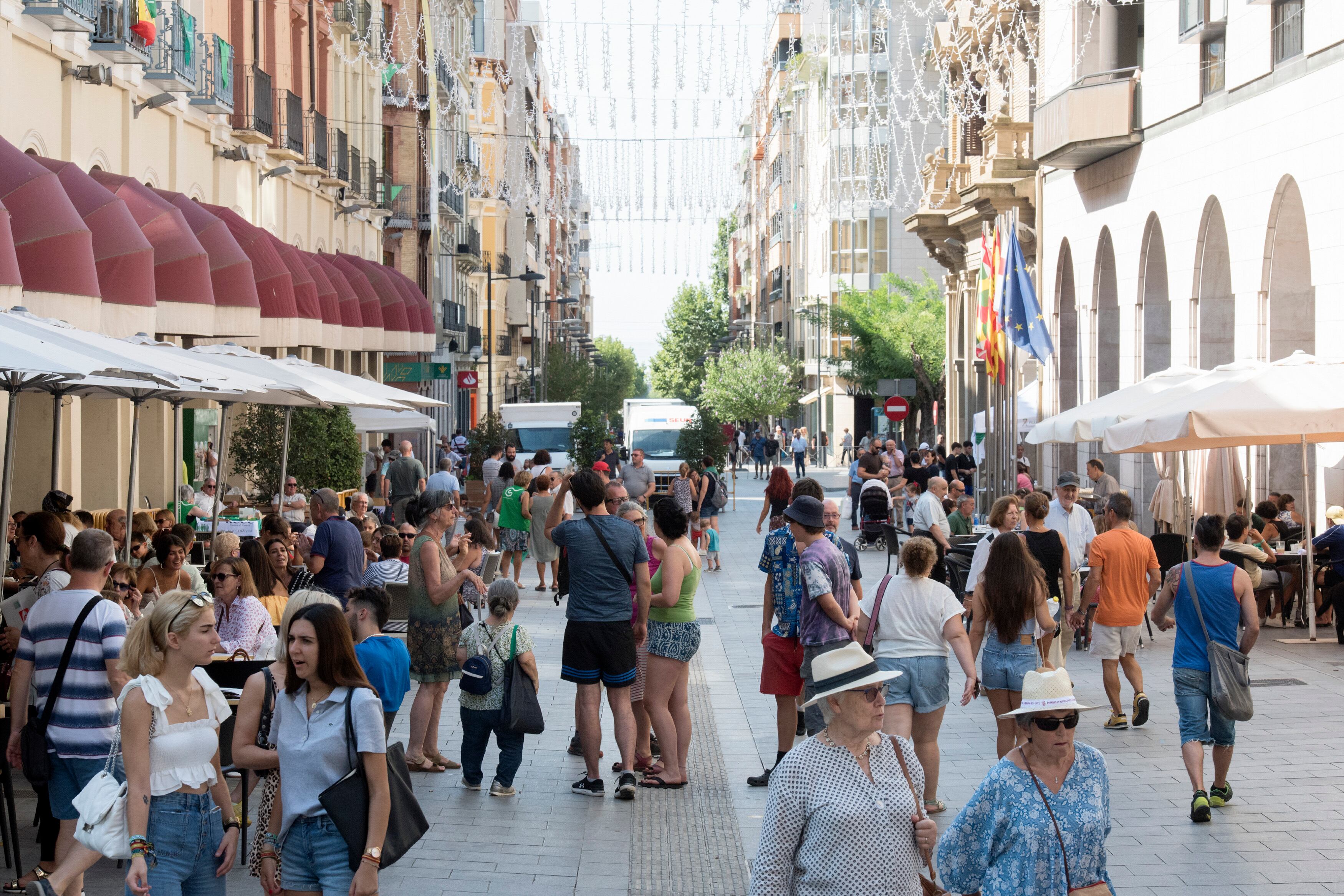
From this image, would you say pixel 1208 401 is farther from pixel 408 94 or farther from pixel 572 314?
pixel 572 314

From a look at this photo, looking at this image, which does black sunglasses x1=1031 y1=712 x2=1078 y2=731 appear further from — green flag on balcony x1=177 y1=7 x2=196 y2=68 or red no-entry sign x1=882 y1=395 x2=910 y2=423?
red no-entry sign x1=882 y1=395 x2=910 y2=423

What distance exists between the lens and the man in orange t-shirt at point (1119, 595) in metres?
11.1

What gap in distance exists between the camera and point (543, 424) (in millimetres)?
38906

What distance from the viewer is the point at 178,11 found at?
821 inches

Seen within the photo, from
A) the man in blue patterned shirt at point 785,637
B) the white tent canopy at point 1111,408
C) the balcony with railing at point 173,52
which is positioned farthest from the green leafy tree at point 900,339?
the man in blue patterned shirt at point 785,637

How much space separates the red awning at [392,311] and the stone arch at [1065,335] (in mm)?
13195

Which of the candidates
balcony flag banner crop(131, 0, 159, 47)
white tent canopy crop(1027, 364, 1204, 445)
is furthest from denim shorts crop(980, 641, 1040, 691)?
balcony flag banner crop(131, 0, 159, 47)

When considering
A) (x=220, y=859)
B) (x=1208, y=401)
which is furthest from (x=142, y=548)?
(x=1208, y=401)

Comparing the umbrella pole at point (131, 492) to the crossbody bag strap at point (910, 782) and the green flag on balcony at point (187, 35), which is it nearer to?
the crossbody bag strap at point (910, 782)

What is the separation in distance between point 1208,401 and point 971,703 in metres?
4.44

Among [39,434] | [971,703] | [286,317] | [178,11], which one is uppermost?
[178,11]

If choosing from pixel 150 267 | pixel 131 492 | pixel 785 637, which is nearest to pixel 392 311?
pixel 150 267

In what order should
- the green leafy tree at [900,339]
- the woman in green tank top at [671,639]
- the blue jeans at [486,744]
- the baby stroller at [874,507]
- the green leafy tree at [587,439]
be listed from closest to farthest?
the blue jeans at [486,744] < the woman in green tank top at [671,639] < the baby stroller at [874,507] < the green leafy tree at [587,439] < the green leafy tree at [900,339]

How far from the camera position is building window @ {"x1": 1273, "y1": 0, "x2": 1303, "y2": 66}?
19.8m
